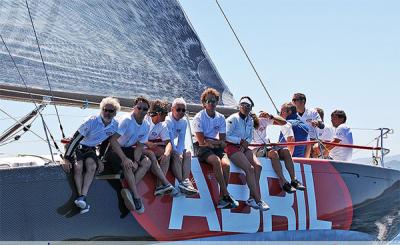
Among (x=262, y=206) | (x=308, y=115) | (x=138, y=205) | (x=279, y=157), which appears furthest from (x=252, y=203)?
(x=308, y=115)

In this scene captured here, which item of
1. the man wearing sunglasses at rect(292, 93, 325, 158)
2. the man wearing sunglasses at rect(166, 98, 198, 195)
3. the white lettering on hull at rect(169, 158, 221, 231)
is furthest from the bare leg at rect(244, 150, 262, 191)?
the man wearing sunglasses at rect(292, 93, 325, 158)

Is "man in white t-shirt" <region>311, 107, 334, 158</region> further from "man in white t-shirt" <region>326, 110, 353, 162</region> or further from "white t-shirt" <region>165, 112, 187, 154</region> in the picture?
"white t-shirt" <region>165, 112, 187, 154</region>

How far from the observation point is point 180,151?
6.38 m

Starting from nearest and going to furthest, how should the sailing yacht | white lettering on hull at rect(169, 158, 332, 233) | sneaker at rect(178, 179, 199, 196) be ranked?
the sailing yacht
sneaker at rect(178, 179, 199, 196)
white lettering on hull at rect(169, 158, 332, 233)

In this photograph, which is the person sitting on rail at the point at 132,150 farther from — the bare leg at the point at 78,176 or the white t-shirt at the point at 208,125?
the white t-shirt at the point at 208,125

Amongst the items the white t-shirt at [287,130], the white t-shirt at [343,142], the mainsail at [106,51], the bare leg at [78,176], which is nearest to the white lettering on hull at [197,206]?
the bare leg at [78,176]

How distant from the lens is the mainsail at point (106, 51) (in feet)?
22.2

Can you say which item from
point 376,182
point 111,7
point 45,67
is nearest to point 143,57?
point 111,7

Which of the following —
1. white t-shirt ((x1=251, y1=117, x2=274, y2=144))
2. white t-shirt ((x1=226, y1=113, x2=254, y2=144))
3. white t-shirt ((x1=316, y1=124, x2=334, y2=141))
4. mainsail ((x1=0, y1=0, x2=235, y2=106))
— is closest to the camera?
mainsail ((x1=0, y1=0, x2=235, y2=106))

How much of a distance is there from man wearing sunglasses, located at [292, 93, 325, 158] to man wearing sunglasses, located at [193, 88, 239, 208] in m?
1.80

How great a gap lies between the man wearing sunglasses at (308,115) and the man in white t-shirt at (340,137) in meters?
0.29

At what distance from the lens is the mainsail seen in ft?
22.2

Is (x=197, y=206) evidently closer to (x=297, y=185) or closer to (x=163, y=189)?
(x=163, y=189)

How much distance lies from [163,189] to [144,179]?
185mm
